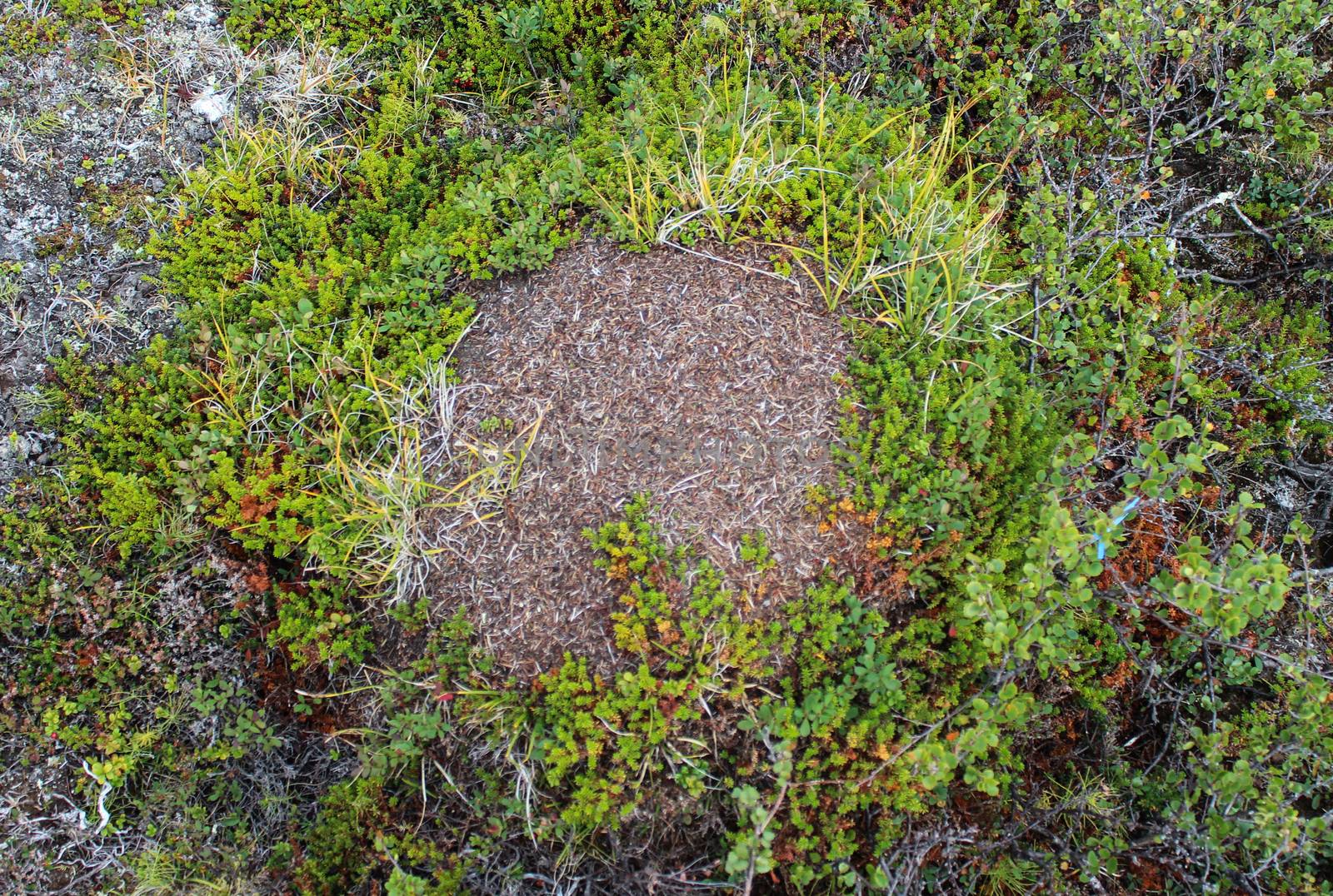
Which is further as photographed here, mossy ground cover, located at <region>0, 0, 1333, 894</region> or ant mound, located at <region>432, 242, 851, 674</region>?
ant mound, located at <region>432, 242, 851, 674</region>

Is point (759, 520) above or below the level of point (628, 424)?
below

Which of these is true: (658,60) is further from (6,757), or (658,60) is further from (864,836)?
(6,757)

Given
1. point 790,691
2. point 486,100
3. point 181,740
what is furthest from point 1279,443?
point 181,740

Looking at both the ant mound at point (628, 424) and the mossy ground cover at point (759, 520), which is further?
the ant mound at point (628, 424)

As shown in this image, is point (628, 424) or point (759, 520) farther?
point (628, 424)
